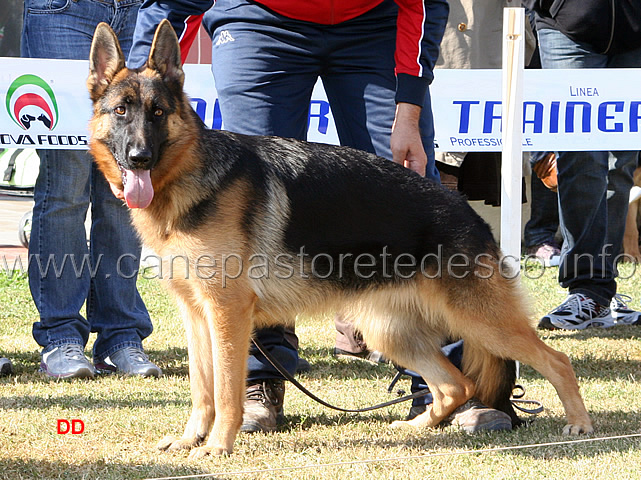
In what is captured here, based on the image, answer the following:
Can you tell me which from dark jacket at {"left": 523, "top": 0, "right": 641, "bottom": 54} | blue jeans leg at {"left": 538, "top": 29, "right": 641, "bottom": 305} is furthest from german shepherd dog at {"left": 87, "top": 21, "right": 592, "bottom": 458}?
dark jacket at {"left": 523, "top": 0, "right": 641, "bottom": 54}

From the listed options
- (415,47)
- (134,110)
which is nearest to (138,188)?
(134,110)

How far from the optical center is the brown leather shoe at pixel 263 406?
3256mm

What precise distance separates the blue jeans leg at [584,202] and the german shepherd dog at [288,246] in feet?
7.73

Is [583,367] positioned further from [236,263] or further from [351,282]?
[236,263]

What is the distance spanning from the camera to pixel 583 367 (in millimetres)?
4352

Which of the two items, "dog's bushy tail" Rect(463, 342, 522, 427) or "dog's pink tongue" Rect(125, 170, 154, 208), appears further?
"dog's bushy tail" Rect(463, 342, 522, 427)

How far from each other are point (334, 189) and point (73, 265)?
1838mm

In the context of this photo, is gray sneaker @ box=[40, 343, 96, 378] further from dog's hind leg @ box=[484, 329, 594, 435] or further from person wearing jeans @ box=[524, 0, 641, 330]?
person wearing jeans @ box=[524, 0, 641, 330]

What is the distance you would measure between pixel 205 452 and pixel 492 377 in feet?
4.16

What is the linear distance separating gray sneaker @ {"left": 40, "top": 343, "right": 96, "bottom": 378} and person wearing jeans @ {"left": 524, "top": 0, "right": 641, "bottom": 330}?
3012 mm

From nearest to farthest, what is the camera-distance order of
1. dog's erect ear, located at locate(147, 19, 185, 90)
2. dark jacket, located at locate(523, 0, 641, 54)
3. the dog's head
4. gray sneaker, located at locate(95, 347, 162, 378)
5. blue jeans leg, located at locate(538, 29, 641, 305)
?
1. the dog's head
2. dog's erect ear, located at locate(147, 19, 185, 90)
3. gray sneaker, located at locate(95, 347, 162, 378)
4. dark jacket, located at locate(523, 0, 641, 54)
5. blue jeans leg, located at locate(538, 29, 641, 305)

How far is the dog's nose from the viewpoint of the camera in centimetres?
279

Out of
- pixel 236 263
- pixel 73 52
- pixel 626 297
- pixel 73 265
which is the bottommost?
pixel 626 297

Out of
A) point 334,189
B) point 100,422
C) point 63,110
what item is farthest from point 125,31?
point 100,422
